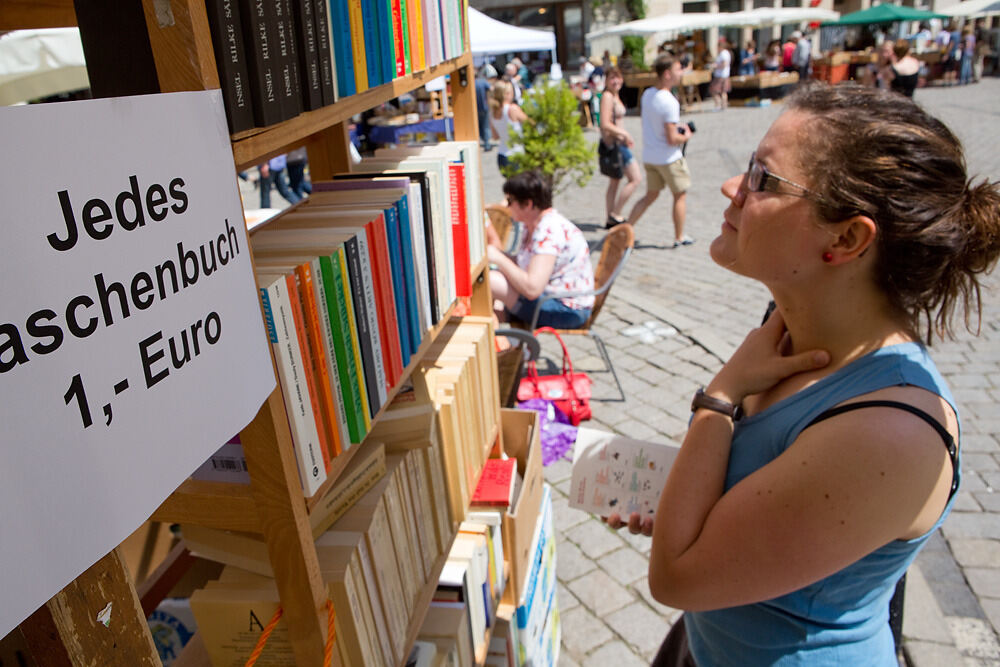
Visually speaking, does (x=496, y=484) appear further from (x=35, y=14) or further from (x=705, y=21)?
(x=705, y=21)

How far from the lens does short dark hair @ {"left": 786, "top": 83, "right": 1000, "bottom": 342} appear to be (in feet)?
4.08

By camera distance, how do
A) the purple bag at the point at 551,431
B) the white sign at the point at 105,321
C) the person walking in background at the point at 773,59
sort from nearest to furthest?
the white sign at the point at 105,321 < the purple bag at the point at 551,431 < the person walking in background at the point at 773,59

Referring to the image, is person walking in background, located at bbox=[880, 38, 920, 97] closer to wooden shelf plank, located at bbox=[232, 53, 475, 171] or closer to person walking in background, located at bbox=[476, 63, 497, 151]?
person walking in background, located at bbox=[476, 63, 497, 151]

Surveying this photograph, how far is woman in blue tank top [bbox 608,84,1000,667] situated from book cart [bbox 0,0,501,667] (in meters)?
0.72

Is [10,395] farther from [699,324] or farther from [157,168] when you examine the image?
[699,324]

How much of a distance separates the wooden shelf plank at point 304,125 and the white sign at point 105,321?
17 centimetres

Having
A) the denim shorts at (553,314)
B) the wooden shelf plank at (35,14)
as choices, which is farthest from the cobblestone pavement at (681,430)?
the wooden shelf plank at (35,14)

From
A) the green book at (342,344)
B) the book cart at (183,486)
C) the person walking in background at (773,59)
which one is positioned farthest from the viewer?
the person walking in background at (773,59)

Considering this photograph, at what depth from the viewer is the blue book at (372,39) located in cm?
139

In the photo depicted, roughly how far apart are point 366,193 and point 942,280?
1217mm

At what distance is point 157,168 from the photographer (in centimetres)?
70

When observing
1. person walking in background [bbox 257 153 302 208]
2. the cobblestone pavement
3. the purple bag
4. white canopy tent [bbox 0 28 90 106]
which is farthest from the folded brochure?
person walking in background [bbox 257 153 302 208]

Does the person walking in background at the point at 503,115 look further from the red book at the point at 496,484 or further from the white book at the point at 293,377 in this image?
the white book at the point at 293,377

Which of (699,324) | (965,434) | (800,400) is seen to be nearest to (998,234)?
(800,400)
